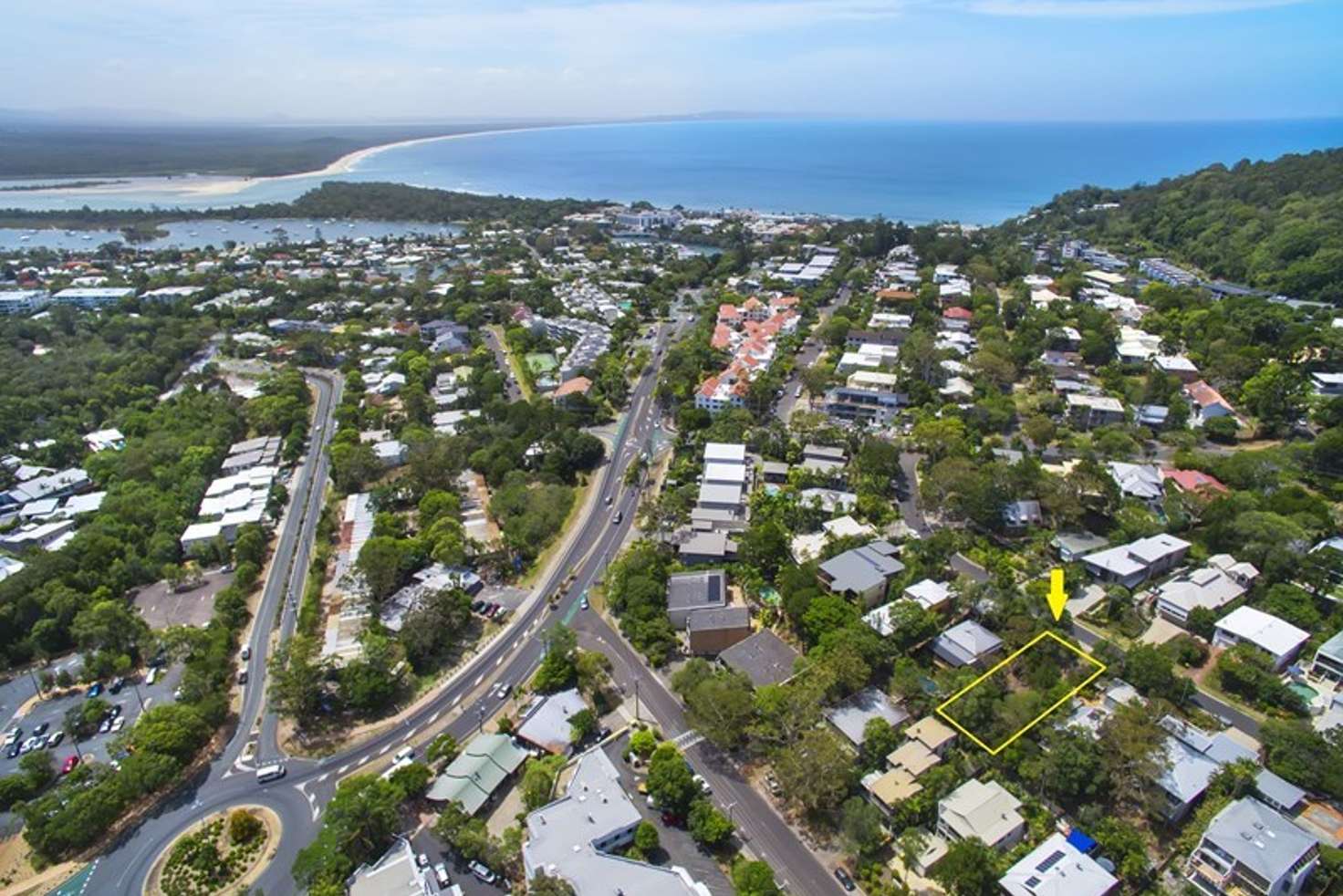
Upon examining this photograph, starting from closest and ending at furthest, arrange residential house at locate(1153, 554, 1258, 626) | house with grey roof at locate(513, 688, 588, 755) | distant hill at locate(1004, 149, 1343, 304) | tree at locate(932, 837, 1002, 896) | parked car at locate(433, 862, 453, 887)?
1. tree at locate(932, 837, 1002, 896)
2. parked car at locate(433, 862, 453, 887)
3. house with grey roof at locate(513, 688, 588, 755)
4. residential house at locate(1153, 554, 1258, 626)
5. distant hill at locate(1004, 149, 1343, 304)

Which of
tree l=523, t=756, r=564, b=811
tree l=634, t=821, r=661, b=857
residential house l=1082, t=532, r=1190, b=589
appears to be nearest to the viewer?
tree l=634, t=821, r=661, b=857

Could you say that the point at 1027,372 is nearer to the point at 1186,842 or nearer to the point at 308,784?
the point at 1186,842

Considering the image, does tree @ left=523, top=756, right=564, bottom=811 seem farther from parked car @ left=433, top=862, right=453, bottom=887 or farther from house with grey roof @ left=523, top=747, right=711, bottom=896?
parked car @ left=433, top=862, right=453, bottom=887

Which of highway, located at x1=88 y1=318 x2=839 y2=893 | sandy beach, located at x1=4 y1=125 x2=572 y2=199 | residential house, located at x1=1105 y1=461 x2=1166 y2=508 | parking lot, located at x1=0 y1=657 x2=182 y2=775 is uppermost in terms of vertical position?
sandy beach, located at x1=4 y1=125 x2=572 y2=199

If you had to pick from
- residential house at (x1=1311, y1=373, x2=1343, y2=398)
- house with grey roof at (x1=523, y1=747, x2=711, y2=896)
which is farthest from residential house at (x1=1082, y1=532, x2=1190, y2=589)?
residential house at (x1=1311, y1=373, x2=1343, y2=398)

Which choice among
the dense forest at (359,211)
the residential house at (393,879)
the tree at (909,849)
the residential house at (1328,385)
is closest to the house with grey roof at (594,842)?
the residential house at (393,879)

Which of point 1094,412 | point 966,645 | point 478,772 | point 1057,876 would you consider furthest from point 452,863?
point 1094,412

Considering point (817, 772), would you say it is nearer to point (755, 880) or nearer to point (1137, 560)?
point (755, 880)
